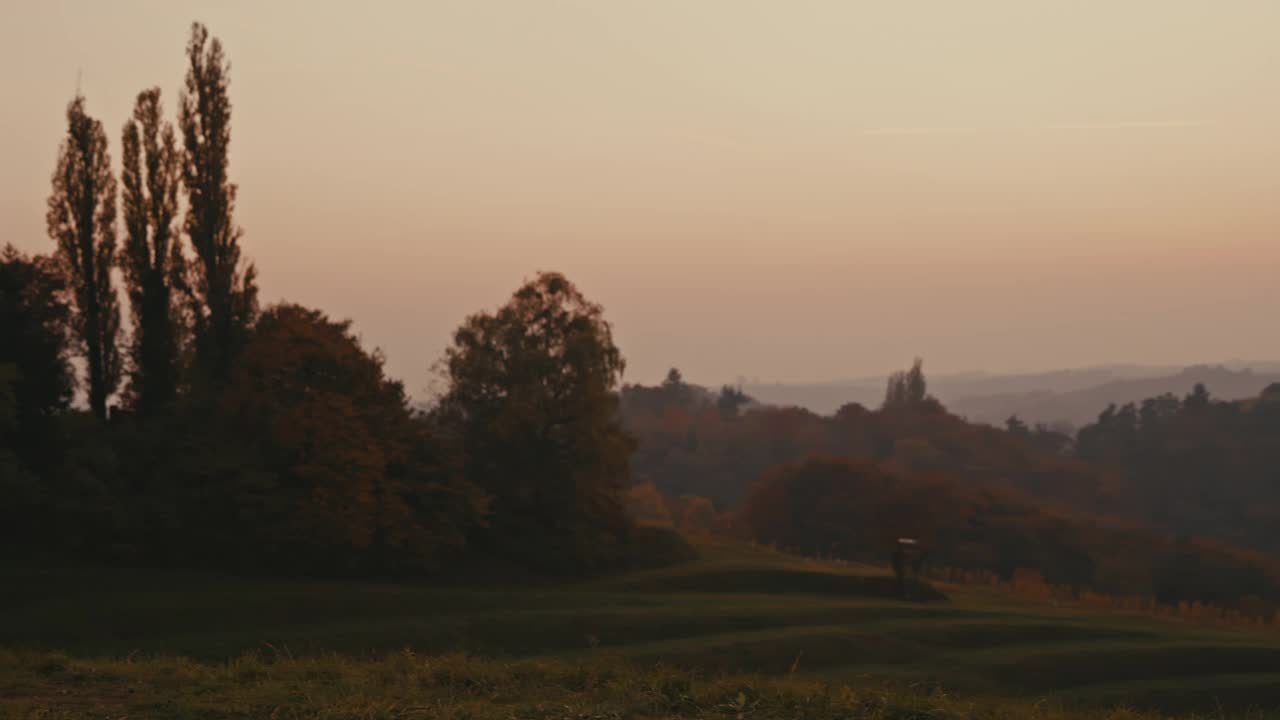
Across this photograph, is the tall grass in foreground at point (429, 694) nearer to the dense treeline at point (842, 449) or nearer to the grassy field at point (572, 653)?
the grassy field at point (572, 653)

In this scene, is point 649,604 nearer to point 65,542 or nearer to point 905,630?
point 905,630

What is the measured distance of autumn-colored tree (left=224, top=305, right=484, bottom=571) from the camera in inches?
1810

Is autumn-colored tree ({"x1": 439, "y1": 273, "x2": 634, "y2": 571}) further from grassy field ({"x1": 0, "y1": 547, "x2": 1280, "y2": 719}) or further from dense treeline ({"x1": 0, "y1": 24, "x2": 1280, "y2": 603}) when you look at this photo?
grassy field ({"x1": 0, "y1": 547, "x2": 1280, "y2": 719})

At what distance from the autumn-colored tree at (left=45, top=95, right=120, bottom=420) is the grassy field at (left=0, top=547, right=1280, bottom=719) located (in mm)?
17229

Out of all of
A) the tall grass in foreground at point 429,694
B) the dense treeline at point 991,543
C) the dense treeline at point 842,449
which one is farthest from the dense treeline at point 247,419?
the dense treeline at point 842,449

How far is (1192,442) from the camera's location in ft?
545

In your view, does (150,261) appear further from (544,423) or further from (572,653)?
(572,653)

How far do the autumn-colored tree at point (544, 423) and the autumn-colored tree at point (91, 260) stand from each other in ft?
53.4

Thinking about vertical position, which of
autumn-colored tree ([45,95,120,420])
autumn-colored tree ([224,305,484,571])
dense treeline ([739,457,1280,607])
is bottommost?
dense treeline ([739,457,1280,607])

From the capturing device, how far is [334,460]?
46.5 m

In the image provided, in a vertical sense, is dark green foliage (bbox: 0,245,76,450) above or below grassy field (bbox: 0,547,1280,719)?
above

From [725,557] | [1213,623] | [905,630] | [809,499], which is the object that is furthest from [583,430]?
[809,499]

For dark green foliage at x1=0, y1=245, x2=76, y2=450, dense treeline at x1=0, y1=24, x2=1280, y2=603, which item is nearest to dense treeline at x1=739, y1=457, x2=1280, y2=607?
dense treeline at x1=0, y1=24, x2=1280, y2=603

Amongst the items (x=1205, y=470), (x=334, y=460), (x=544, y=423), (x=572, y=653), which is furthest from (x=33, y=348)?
(x=1205, y=470)
